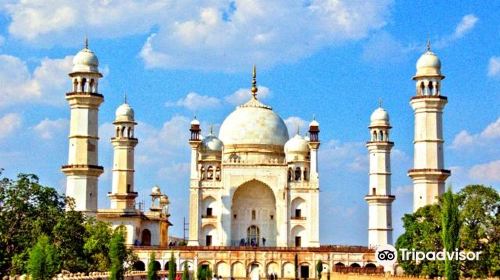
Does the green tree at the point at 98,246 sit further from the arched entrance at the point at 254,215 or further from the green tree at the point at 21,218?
the arched entrance at the point at 254,215

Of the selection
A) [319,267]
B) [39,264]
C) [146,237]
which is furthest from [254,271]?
[39,264]

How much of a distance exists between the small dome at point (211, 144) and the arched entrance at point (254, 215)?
296 centimetres

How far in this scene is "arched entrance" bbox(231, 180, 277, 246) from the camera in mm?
59531

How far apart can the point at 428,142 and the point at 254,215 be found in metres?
13.8

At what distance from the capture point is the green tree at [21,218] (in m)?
34.3

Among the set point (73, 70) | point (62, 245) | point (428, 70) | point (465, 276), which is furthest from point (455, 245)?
point (73, 70)

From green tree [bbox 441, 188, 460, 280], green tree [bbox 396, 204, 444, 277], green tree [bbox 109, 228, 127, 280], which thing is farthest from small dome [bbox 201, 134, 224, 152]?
green tree [bbox 441, 188, 460, 280]

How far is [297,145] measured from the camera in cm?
5994

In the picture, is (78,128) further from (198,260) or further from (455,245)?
(455,245)

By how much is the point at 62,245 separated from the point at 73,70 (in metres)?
17.3

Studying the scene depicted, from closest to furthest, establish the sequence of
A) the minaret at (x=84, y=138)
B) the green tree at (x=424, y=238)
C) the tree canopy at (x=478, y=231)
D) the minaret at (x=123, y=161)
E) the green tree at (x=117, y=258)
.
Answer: the green tree at (x=117, y=258) → the tree canopy at (x=478, y=231) → the green tree at (x=424, y=238) → the minaret at (x=84, y=138) → the minaret at (x=123, y=161)

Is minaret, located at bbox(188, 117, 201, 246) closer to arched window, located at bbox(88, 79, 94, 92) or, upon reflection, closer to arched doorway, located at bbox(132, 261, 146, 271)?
arched doorway, located at bbox(132, 261, 146, 271)

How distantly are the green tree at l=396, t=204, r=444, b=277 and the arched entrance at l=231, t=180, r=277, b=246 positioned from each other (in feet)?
50.0

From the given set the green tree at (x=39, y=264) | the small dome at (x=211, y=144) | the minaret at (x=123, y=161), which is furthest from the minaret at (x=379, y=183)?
the green tree at (x=39, y=264)
